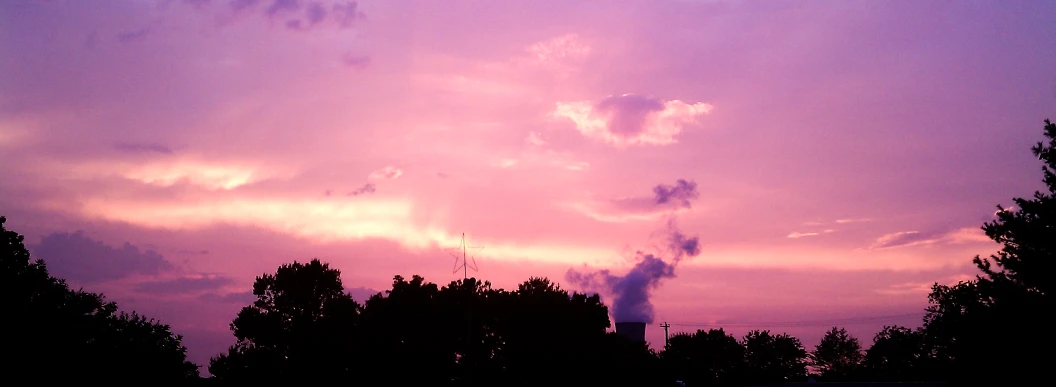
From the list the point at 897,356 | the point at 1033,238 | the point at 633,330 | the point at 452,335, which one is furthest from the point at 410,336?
the point at 897,356

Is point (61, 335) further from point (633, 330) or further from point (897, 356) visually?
point (897, 356)

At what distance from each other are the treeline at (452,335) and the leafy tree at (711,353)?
213 inches

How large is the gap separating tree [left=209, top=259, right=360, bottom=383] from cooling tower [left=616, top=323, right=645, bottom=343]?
36.1 meters

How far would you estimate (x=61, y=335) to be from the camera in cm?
4900

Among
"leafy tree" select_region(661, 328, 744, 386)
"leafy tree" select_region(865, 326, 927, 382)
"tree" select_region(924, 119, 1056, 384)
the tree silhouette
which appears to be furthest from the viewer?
"leafy tree" select_region(661, 328, 744, 386)

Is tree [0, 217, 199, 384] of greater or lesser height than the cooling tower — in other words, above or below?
below

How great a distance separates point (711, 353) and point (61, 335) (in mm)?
136618

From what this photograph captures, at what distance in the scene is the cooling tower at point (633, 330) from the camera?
11350 centimetres

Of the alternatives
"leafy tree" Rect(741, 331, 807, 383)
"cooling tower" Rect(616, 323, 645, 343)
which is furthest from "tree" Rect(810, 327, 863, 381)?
"cooling tower" Rect(616, 323, 645, 343)

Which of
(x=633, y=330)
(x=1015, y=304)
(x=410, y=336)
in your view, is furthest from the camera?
(x=633, y=330)

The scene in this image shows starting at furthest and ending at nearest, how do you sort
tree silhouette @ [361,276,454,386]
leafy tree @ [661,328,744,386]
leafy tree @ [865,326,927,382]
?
1. leafy tree @ [661,328,744,386]
2. leafy tree @ [865,326,927,382]
3. tree silhouette @ [361,276,454,386]

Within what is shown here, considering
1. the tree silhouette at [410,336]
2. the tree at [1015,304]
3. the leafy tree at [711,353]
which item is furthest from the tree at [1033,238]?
the leafy tree at [711,353]

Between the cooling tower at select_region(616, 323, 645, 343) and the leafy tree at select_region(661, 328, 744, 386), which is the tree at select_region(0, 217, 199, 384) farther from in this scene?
the leafy tree at select_region(661, 328, 744, 386)

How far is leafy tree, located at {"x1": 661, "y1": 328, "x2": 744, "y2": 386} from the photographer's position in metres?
163
